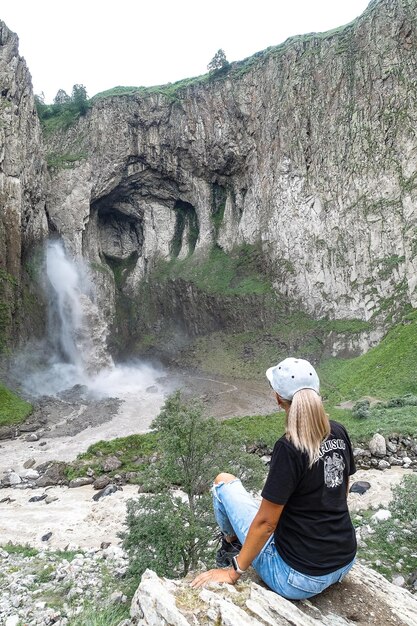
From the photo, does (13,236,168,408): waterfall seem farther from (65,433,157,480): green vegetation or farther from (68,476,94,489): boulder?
(68,476,94,489): boulder

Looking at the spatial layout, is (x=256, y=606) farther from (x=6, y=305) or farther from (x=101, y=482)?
(x=6, y=305)

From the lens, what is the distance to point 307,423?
3.32m

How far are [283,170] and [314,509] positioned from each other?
54918 millimetres

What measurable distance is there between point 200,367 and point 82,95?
45.2 m

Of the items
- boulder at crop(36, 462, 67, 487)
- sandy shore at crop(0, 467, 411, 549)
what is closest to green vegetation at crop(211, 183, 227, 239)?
boulder at crop(36, 462, 67, 487)

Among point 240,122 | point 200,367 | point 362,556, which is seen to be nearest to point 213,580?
point 362,556

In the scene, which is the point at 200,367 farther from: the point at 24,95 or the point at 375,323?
the point at 24,95

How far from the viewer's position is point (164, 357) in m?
57.1

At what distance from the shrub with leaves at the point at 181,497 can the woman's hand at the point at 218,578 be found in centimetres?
490

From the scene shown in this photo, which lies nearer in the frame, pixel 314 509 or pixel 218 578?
pixel 314 509

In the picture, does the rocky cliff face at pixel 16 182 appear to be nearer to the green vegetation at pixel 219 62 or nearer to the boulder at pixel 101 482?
the green vegetation at pixel 219 62

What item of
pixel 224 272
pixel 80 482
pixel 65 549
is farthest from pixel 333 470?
pixel 224 272

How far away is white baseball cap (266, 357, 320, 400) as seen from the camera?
11.3 feet

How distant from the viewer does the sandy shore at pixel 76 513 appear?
1430 cm
